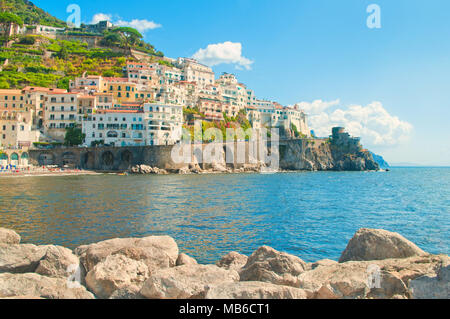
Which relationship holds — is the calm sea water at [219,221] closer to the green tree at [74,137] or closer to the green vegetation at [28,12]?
the green tree at [74,137]

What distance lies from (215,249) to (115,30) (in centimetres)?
13248

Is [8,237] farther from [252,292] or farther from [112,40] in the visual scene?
[112,40]

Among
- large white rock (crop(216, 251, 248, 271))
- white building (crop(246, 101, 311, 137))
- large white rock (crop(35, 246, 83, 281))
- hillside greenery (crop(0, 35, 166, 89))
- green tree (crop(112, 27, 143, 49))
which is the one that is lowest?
large white rock (crop(216, 251, 248, 271))

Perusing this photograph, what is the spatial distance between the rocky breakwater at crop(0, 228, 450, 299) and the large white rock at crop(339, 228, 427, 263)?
2 cm

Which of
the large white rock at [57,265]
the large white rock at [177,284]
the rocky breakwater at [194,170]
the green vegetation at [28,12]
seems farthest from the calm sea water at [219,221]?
the green vegetation at [28,12]

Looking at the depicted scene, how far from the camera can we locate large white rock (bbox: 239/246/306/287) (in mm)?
7387

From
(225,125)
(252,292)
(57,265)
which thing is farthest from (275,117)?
(252,292)

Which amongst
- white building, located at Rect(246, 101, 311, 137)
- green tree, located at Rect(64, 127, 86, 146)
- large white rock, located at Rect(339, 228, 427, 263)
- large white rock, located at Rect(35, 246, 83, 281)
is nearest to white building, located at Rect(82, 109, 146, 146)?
green tree, located at Rect(64, 127, 86, 146)

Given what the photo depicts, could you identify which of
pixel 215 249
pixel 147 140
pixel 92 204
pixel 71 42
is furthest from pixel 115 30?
pixel 215 249

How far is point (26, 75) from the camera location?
89.1 meters

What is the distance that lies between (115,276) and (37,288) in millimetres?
1655

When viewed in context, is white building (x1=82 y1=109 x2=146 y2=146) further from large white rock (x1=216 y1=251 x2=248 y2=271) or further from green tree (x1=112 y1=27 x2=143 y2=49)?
large white rock (x1=216 y1=251 x2=248 y2=271)
